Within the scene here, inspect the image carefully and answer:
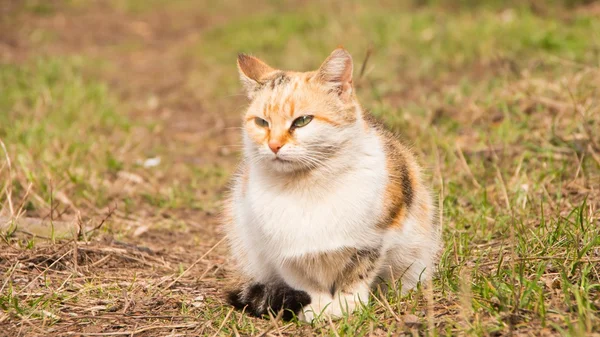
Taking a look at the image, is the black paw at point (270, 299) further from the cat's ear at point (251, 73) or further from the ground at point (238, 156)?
the cat's ear at point (251, 73)

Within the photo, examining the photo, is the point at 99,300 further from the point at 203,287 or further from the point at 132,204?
the point at 132,204

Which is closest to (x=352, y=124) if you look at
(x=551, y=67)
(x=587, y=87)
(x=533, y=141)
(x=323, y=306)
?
(x=323, y=306)

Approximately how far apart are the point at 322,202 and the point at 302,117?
0.36 metres

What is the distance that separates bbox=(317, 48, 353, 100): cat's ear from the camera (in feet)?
9.32

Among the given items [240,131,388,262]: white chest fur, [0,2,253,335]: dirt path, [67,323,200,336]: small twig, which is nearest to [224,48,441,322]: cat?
[240,131,388,262]: white chest fur

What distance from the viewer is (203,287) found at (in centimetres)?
325

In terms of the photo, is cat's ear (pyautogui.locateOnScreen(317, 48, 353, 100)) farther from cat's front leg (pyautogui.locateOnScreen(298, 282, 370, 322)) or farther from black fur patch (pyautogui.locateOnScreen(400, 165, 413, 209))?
cat's front leg (pyautogui.locateOnScreen(298, 282, 370, 322))

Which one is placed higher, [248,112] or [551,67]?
[248,112]

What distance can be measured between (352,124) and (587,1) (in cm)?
573

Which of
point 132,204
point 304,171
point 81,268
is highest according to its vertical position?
point 304,171

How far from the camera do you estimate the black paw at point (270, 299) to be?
2.83 metres

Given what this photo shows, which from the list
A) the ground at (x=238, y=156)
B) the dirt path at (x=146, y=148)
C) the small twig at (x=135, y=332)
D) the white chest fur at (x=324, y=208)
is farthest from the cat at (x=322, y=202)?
the dirt path at (x=146, y=148)

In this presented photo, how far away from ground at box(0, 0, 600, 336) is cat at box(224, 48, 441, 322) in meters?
0.13

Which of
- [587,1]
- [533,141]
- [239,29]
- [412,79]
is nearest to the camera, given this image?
[533,141]
